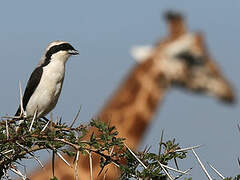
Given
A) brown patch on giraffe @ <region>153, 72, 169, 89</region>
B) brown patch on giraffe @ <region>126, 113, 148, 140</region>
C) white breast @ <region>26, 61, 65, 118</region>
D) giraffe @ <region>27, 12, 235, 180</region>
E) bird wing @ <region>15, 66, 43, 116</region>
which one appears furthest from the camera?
brown patch on giraffe @ <region>153, 72, 169, 89</region>

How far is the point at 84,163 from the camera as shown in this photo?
13789mm

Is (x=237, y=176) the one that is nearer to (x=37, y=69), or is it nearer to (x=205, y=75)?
(x=37, y=69)

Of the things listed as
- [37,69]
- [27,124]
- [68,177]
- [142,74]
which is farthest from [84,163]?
[27,124]

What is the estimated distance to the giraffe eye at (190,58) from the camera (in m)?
18.1

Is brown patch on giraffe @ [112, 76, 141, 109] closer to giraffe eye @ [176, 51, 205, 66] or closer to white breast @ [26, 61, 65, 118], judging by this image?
giraffe eye @ [176, 51, 205, 66]

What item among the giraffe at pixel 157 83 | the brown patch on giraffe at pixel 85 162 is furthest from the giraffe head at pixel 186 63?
the brown patch on giraffe at pixel 85 162

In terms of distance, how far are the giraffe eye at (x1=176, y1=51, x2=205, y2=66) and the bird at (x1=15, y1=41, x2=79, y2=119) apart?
10.0 metres

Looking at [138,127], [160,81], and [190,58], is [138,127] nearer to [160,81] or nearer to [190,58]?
[160,81]

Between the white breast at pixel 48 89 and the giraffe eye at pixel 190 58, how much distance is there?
1035 centimetres

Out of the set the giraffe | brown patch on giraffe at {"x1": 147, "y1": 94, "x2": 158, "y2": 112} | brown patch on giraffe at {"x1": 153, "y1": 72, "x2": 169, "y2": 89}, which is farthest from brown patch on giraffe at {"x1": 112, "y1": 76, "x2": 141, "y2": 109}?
brown patch on giraffe at {"x1": 153, "y1": 72, "x2": 169, "y2": 89}

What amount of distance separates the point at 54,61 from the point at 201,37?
35.8 feet

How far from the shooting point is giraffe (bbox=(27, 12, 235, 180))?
14.3m

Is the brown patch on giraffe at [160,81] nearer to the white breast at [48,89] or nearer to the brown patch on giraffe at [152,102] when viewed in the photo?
the brown patch on giraffe at [152,102]

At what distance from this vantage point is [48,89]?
7.72 meters
